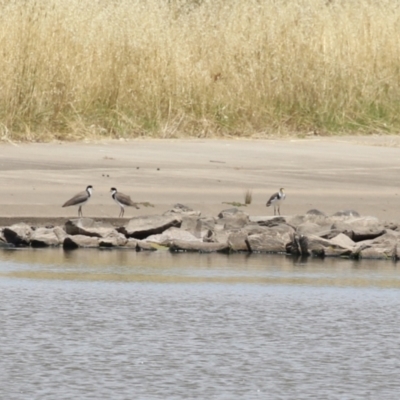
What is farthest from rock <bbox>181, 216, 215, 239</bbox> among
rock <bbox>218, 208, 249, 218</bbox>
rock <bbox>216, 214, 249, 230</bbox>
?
rock <bbox>218, 208, 249, 218</bbox>

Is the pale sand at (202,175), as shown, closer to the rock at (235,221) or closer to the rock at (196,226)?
the rock at (196,226)

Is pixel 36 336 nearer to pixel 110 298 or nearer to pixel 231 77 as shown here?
pixel 110 298

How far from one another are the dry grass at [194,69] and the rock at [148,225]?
4.80 metres

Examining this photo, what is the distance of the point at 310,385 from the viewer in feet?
17.7

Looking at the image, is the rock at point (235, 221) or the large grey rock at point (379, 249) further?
the rock at point (235, 221)

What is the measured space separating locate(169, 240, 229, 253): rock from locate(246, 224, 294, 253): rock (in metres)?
0.18

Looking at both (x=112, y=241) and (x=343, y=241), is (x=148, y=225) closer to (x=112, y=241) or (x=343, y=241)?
(x=112, y=241)

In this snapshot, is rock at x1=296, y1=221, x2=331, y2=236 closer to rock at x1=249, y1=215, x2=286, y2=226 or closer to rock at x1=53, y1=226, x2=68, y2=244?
rock at x1=249, y1=215, x2=286, y2=226

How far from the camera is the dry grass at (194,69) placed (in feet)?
48.9

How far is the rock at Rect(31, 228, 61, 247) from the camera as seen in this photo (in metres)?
9.28

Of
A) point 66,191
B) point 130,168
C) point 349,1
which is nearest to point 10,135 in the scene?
point 130,168

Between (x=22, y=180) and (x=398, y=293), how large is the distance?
462 centimetres

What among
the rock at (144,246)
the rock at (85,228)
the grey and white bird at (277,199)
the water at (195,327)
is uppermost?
the grey and white bird at (277,199)

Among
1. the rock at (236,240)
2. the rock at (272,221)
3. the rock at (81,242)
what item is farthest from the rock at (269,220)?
the rock at (81,242)
